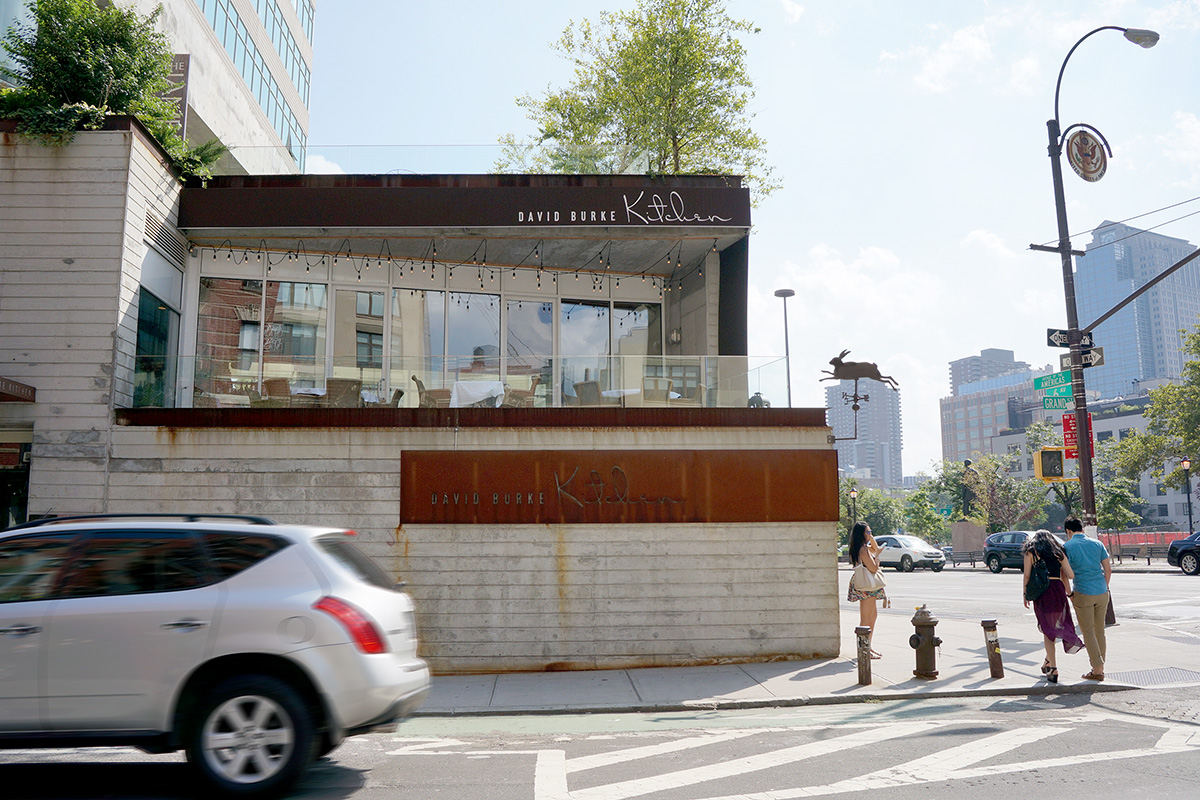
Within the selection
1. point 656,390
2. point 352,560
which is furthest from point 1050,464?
point 352,560

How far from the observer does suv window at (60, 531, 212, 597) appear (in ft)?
17.1

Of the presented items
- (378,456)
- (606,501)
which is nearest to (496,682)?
(606,501)

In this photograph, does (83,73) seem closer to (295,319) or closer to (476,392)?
(295,319)

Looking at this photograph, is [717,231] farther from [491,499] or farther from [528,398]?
[491,499]

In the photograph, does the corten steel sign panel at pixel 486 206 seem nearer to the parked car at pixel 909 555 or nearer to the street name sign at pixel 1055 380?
the street name sign at pixel 1055 380

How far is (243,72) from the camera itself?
78.2 ft

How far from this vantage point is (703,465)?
39.4ft

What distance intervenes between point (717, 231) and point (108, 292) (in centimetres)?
962

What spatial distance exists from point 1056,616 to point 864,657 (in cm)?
223

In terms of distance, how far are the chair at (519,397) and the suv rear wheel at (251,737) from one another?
7.33 meters

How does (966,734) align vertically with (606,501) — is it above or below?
below

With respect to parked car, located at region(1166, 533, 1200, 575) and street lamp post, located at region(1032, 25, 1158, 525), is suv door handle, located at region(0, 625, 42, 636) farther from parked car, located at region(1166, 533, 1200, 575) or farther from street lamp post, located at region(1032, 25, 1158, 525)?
parked car, located at region(1166, 533, 1200, 575)

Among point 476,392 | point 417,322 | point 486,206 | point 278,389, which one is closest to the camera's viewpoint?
point 278,389

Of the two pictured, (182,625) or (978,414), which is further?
(978,414)
